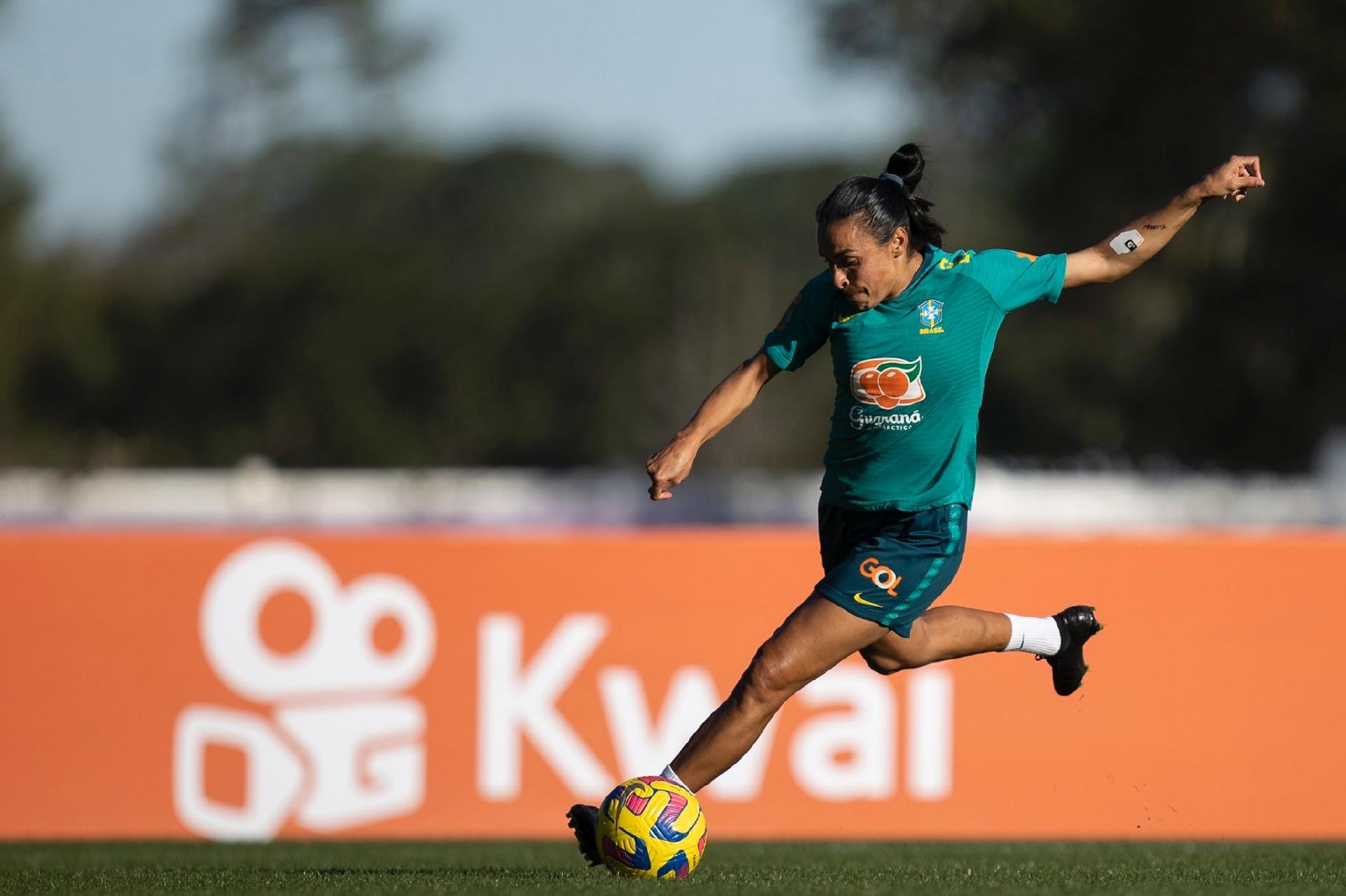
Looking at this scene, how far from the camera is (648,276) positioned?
5500 cm

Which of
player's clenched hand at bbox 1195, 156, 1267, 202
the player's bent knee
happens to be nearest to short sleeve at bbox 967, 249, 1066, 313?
player's clenched hand at bbox 1195, 156, 1267, 202

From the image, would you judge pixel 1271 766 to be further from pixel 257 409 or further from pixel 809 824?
pixel 257 409

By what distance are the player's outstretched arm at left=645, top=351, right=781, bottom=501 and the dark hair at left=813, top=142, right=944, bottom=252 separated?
22.6 inches

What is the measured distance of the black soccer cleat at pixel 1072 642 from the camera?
23.0ft

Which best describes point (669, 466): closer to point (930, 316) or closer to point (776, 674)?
point (776, 674)

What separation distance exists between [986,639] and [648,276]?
159 ft

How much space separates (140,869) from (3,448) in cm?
3463

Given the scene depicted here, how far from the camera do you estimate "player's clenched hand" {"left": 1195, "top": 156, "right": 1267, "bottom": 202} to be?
644 cm

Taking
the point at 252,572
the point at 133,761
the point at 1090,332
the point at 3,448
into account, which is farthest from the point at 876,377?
the point at 3,448

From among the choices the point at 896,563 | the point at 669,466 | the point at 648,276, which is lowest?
the point at 896,563

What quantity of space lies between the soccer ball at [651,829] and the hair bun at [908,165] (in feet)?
7.30

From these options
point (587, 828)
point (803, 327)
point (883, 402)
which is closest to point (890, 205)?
point (803, 327)

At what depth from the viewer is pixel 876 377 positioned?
615 centimetres

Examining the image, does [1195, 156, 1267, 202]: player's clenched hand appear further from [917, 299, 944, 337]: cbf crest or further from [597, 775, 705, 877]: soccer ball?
[597, 775, 705, 877]: soccer ball
